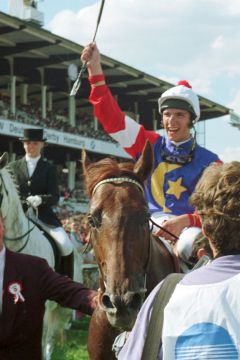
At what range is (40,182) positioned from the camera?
24.8ft

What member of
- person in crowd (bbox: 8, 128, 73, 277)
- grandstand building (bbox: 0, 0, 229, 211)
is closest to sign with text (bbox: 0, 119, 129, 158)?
grandstand building (bbox: 0, 0, 229, 211)

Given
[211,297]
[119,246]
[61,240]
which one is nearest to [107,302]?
[119,246]

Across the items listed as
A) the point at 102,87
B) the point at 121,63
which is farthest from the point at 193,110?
the point at 121,63

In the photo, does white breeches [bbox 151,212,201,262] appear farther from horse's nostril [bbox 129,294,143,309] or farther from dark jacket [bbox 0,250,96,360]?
horse's nostril [bbox 129,294,143,309]

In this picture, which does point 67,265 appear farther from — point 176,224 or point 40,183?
point 176,224

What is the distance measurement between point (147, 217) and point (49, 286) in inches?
29.9

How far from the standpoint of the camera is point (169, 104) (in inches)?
180

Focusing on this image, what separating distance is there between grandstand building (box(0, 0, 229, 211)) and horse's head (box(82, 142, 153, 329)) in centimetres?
2468

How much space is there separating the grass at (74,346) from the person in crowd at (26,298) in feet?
14.7

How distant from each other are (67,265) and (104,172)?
4.38 m

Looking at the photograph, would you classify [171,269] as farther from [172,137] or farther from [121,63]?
[121,63]

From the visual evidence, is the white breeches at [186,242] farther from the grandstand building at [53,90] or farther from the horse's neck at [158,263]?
the grandstand building at [53,90]

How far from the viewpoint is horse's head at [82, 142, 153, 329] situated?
10.6 feet

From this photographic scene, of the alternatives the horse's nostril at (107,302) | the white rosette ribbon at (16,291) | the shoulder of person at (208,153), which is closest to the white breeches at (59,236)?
the shoulder of person at (208,153)
